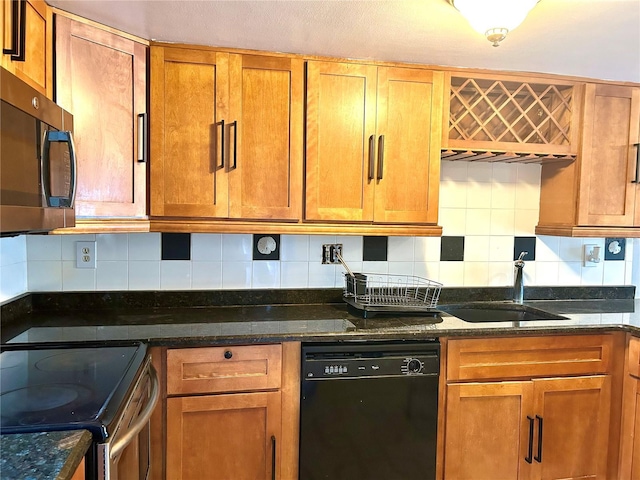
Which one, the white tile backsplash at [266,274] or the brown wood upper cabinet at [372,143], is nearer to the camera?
the brown wood upper cabinet at [372,143]

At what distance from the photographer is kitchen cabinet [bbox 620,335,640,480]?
74.0 inches

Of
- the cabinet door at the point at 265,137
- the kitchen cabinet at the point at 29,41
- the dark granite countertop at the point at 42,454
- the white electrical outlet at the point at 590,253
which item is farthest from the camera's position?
the white electrical outlet at the point at 590,253

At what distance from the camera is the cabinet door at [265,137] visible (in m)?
1.90

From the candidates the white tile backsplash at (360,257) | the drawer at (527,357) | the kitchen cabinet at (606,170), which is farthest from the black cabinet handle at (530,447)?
the kitchen cabinet at (606,170)

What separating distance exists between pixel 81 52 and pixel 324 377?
150 centimetres

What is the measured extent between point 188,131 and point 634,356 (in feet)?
6.81

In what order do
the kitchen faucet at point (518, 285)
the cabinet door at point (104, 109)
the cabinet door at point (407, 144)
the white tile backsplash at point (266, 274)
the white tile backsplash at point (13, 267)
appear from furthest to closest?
the kitchen faucet at point (518, 285) → the white tile backsplash at point (266, 274) → the cabinet door at point (407, 144) → the white tile backsplash at point (13, 267) → the cabinet door at point (104, 109)

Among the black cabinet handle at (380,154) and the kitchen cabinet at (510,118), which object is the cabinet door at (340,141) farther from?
the kitchen cabinet at (510,118)

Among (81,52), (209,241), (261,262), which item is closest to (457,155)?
(261,262)

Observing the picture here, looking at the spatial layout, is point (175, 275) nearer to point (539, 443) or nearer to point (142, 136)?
point (142, 136)

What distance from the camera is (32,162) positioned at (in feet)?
3.84

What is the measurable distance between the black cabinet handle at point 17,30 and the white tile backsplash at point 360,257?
920mm

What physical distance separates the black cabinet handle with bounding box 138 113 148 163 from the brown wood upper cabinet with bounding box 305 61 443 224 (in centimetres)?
67

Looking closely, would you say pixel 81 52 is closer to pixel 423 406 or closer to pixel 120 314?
pixel 120 314
